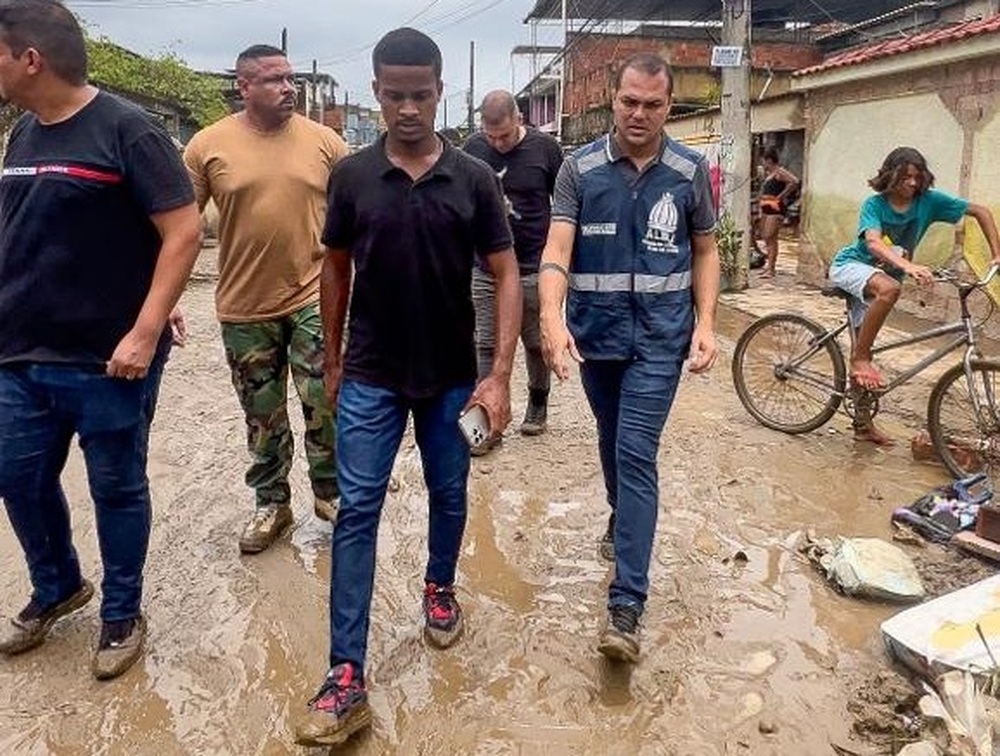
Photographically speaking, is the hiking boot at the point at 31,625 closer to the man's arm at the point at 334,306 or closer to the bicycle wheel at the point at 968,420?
the man's arm at the point at 334,306

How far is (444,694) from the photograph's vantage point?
2.88 metres

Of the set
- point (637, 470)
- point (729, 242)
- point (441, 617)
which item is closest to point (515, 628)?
point (441, 617)

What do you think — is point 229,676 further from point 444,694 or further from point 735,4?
point 735,4

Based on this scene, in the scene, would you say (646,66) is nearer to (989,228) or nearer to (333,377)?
(333,377)

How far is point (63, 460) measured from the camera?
3031mm

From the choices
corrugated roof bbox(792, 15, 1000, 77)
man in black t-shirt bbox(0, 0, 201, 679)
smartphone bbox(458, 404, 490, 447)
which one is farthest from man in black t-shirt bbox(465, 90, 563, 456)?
corrugated roof bbox(792, 15, 1000, 77)

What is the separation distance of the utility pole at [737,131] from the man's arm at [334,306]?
29.6 ft

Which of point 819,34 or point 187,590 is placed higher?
point 819,34

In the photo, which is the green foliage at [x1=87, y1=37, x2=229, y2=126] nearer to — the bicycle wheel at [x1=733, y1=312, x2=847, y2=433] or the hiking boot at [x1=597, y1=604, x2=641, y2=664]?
the bicycle wheel at [x1=733, y1=312, x2=847, y2=433]

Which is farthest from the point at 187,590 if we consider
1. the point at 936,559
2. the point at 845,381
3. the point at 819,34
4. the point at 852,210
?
the point at 819,34

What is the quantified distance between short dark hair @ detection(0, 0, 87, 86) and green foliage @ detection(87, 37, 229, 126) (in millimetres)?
19248

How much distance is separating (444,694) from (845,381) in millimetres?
3506

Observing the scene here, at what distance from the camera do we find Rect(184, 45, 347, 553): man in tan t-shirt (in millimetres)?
3635

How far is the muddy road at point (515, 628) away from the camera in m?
2.71
